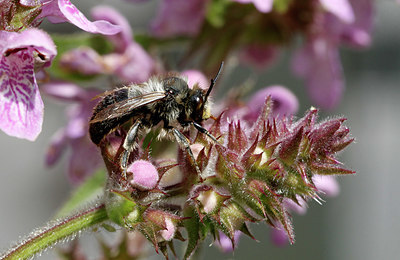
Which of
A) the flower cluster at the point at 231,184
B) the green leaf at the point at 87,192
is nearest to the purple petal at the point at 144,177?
the flower cluster at the point at 231,184

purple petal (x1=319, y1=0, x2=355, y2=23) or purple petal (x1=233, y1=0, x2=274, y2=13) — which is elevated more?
purple petal (x1=319, y1=0, x2=355, y2=23)

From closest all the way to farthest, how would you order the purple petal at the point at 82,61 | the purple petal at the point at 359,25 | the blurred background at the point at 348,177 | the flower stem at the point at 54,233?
the flower stem at the point at 54,233, the purple petal at the point at 82,61, the purple petal at the point at 359,25, the blurred background at the point at 348,177

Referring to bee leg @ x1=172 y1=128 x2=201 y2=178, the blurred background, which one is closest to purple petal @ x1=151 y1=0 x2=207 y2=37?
bee leg @ x1=172 y1=128 x2=201 y2=178

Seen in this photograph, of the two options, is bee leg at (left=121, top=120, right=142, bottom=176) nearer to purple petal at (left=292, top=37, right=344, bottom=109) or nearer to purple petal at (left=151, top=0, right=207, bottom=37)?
purple petal at (left=151, top=0, right=207, bottom=37)

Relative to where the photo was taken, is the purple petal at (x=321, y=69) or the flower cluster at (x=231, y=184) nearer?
the flower cluster at (x=231, y=184)

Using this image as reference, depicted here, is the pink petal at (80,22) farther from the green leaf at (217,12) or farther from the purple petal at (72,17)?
the green leaf at (217,12)

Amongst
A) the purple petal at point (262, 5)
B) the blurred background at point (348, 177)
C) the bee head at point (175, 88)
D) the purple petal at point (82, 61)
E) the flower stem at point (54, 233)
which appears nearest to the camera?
the flower stem at point (54, 233)

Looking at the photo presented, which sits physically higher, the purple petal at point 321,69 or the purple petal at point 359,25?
the purple petal at point 359,25

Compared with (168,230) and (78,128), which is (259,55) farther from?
(168,230)
